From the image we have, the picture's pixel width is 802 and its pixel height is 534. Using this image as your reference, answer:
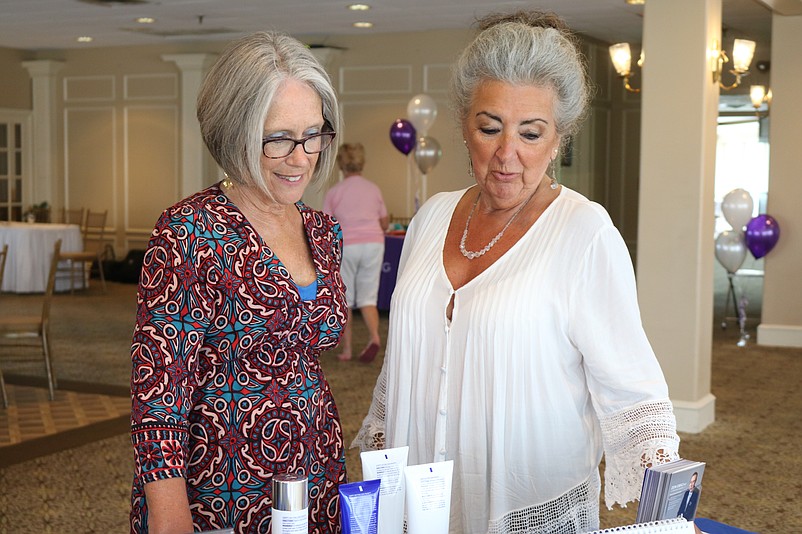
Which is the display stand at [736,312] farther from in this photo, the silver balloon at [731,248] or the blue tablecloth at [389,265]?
the blue tablecloth at [389,265]

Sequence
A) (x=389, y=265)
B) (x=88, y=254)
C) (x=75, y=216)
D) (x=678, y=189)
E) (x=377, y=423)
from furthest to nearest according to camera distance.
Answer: (x=75, y=216), (x=88, y=254), (x=389, y=265), (x=678, y=189), (x=377, y=423)

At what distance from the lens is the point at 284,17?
11352 mm

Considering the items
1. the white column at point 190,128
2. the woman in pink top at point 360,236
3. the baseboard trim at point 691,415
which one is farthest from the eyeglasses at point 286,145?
the white column at point 190,128

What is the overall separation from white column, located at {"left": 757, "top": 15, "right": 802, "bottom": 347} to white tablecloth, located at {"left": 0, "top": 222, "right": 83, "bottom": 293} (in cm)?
825

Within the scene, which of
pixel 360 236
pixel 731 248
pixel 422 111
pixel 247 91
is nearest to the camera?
pixel 247 91

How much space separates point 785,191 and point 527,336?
28.3 ft

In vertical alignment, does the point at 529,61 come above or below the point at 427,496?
above

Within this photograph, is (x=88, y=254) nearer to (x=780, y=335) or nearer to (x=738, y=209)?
(x=738, y=209)

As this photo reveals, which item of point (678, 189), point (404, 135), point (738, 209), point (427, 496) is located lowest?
point (427, 496)

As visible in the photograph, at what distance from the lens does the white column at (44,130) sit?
49.0ft

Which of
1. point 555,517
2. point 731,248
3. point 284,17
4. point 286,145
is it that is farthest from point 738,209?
point 286,145

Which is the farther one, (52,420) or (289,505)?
(52,420)

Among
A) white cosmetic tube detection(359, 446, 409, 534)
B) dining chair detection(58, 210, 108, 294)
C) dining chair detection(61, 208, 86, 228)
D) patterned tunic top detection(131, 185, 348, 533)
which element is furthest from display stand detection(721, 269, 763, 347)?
dining chair detection(61, 208, 86, 228)

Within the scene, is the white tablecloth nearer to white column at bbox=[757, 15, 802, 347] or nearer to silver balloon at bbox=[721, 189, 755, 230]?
silver balloon at bbox=[721, 189, 755, 230]
